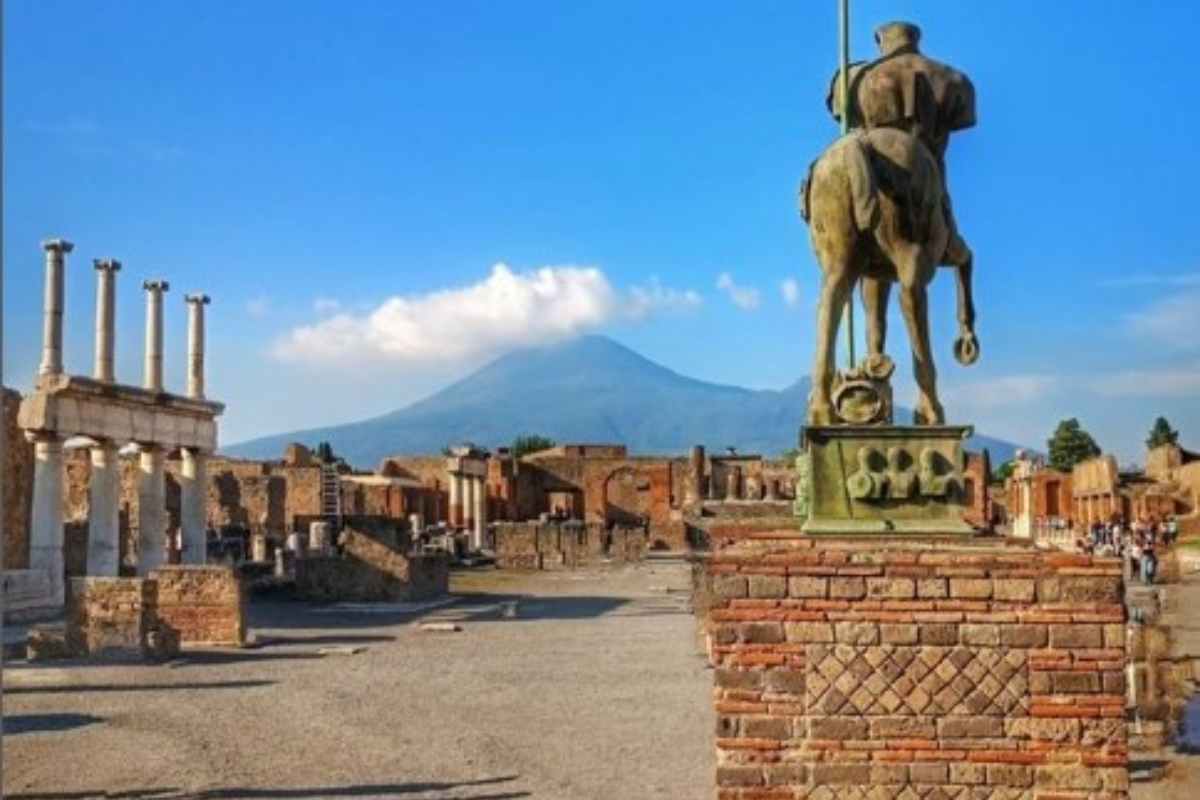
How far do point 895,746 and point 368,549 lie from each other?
21.9 metres

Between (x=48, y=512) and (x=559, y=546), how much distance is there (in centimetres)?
1944

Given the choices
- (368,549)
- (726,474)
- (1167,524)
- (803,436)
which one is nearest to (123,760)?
(803,436)

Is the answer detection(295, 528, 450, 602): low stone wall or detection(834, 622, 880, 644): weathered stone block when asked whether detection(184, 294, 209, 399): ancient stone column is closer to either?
detection(295, 528, 450, 602): low stone wall

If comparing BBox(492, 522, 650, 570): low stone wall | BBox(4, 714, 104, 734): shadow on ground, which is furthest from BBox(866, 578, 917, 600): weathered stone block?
BBox(492, 522, 650, 570): low stone wall

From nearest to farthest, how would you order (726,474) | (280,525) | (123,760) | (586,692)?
(123,760)
(586,692)
(280,525)
(726,474)

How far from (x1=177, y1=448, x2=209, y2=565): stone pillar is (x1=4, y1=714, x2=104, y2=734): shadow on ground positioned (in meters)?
17.3

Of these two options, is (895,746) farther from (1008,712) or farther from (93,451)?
(93,451)

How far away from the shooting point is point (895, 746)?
495cm

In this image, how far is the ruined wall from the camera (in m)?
25.6

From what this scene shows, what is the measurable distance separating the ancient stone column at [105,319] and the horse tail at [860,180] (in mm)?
22019

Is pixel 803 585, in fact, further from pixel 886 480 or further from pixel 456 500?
pixel 456 500

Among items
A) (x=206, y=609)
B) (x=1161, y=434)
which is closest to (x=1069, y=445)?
(x=1161, y=434)

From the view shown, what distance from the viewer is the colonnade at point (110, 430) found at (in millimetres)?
23531

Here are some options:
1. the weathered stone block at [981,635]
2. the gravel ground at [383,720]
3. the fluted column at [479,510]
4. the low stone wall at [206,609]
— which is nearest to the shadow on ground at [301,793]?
the gravel ground at [383,720]
